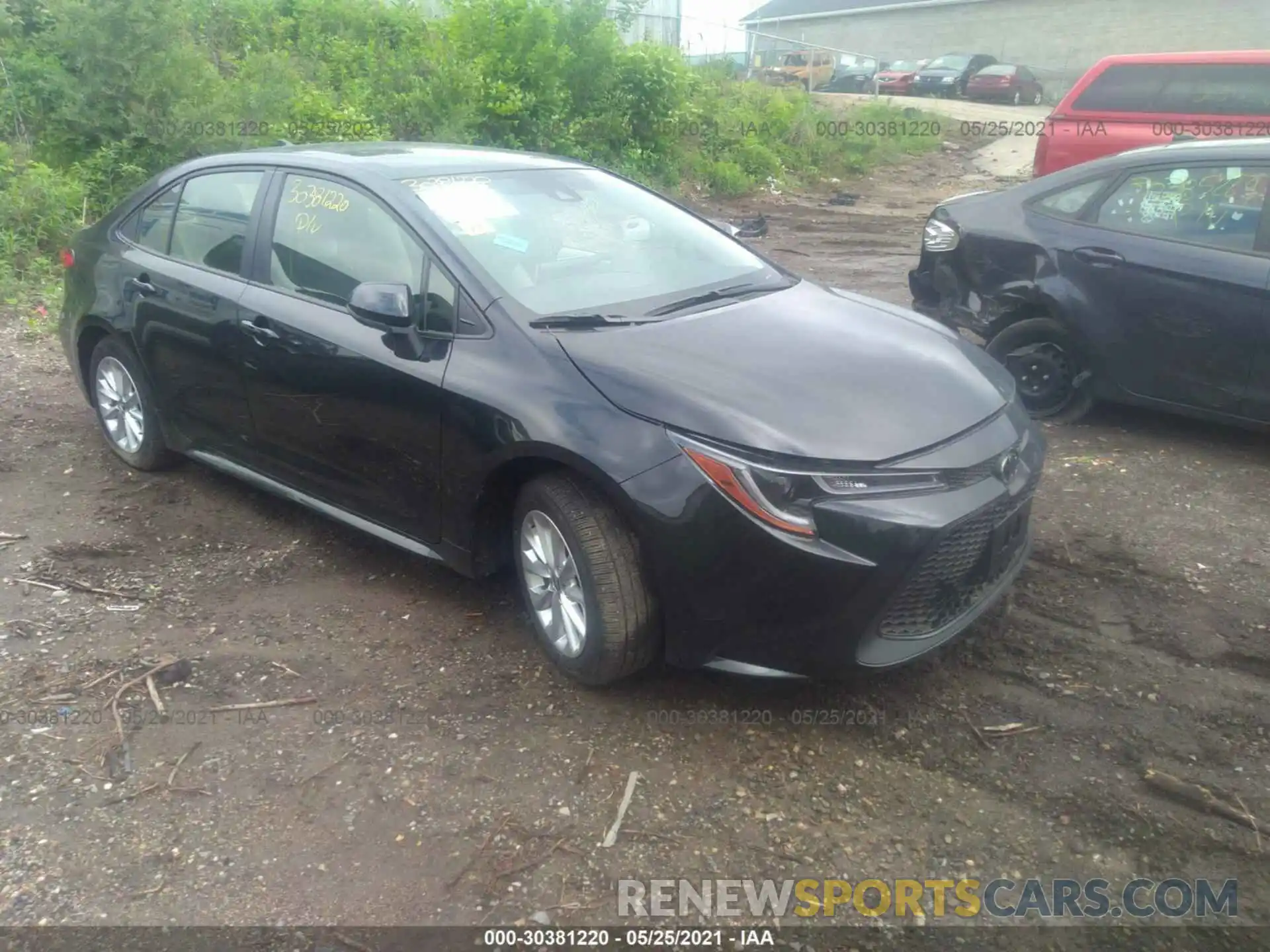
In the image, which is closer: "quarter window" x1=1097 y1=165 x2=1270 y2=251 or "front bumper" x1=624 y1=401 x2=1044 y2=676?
"front bumper" x1=624 y1=401 x2=1044 y2=676

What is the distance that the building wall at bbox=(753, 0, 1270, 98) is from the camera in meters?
28.5

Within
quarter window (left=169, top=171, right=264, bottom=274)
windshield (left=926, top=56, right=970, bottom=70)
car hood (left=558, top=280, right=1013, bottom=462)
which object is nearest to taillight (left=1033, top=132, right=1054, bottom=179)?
car hood (left=558, top=280, right=1013, bottom=462)

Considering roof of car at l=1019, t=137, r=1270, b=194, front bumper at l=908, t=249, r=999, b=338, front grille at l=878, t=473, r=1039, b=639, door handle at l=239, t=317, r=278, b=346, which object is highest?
roof of car at l=1019, t=137, r=1270, b=194

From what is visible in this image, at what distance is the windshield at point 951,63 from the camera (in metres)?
30.1

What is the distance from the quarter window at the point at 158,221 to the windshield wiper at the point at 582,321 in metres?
2.35

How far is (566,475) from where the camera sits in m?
3.14

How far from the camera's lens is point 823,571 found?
2.79 metres

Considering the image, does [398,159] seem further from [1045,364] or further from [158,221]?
[1045,364]

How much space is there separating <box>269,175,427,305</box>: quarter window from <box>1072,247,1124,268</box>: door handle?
3.60 meters

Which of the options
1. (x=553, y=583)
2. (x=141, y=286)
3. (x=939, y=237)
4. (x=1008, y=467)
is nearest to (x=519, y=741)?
(x=553, y=583)

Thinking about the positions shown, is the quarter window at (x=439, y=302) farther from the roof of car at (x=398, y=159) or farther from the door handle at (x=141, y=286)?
the door handle at (x=141, y=286)

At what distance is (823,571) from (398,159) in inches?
97.6

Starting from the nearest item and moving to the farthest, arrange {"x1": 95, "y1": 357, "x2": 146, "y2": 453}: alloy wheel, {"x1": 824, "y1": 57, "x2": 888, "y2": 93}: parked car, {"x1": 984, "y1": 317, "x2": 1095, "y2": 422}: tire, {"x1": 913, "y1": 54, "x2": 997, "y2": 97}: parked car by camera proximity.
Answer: {"x1": 95, "y1": 357, "x2": 146, "y2": 453}: alloy wheel
{"x1": 984, "y1": 317, "x2": 1095, "y2": 422}: tire
{"x1": 824, "y1": 57, "x2": 888, "y2": 93}: parked car
{"x1": 913, "y1": 54, "x2": 997, "y2": 97}: parked car

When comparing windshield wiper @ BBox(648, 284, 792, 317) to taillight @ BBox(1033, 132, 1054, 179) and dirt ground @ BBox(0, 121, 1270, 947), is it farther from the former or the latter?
taillight @ BBox(1033, 132, 1054, 179)
